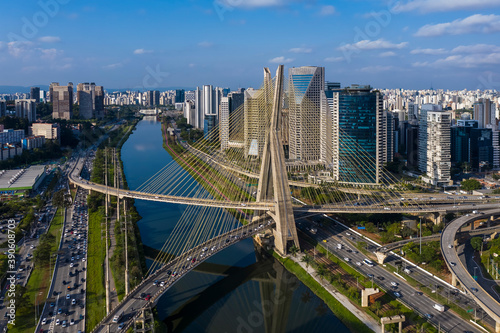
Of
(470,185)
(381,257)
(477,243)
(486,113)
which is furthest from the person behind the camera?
(486,113)

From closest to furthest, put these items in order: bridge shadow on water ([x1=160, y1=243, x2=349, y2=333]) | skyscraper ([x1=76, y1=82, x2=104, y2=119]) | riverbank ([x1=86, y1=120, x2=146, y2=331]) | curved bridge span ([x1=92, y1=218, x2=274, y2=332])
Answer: curved bridge span ([x1=92, y1=218, x2=274, y2=332])
bridge shadow on water ([x1=160, y1=243, x2=349, y2=333])
riverbank ([x1=86, y1=120, x2=146, y2=331])
skyscraper ([x1=76, y1=82, x2=104, y2=119])

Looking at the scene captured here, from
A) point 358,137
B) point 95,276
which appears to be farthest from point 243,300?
point 358,137

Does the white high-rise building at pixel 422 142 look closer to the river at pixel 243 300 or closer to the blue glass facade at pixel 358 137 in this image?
the blue glass facade at pixel 358 137

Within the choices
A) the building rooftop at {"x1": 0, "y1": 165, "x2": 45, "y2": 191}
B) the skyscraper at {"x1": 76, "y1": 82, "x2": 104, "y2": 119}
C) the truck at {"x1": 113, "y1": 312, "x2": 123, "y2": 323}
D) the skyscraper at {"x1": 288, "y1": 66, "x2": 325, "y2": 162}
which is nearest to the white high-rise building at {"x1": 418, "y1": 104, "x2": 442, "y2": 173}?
the skyscraper at {"x1": 288, "y1": 66, "x2": 325, "y2": 162}

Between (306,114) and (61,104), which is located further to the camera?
(61,104)

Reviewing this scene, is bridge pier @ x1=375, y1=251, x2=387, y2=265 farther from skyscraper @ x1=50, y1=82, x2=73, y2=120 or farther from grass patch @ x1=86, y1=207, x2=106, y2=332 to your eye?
skyscraper @ x1=50, y1=82, x2=73, y2=120

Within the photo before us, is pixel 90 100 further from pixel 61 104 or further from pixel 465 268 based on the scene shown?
pixel 465 268
